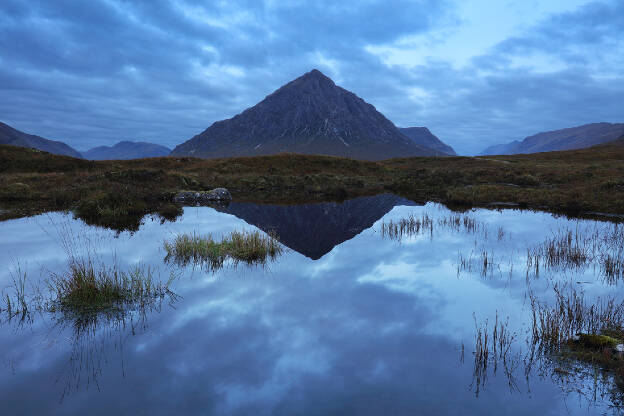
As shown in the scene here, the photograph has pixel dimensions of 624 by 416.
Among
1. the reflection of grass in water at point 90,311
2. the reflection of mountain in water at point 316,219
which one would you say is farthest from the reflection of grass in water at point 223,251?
the reflection of grass in water at point 90,311

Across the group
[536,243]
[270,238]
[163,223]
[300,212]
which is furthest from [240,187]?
[536,243]

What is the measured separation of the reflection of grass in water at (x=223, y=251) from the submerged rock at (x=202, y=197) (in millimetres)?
19766

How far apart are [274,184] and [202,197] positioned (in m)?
13.3

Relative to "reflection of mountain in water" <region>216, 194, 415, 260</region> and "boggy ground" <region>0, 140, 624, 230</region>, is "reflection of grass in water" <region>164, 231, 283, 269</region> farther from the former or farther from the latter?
"boggy ground" <region>0, 140, 624, 230</region>

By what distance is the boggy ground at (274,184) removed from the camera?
2619 centimetres

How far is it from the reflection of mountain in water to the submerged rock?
3.13 m

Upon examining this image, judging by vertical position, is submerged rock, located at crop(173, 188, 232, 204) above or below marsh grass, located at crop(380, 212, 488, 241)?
above

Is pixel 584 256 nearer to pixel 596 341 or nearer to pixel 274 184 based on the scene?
pixel 596 341

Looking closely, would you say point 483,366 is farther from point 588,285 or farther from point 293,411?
point 588,285

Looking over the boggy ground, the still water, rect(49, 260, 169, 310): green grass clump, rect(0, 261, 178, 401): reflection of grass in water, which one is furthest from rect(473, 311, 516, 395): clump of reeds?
the boggy ground

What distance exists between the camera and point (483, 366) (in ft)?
21.8

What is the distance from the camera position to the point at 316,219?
24750mm

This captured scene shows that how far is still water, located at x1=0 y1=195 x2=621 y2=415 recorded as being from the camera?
5750 millimetres

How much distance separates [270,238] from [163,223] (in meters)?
9.59
